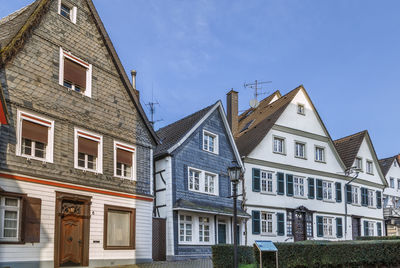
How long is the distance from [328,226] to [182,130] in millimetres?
14087

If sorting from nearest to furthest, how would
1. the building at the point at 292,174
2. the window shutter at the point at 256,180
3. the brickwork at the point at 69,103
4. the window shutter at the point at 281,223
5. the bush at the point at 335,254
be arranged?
the brickwork at the point at 69,103, the bush at the point at 335,254, the window shutter at the point at 256,180, the building at the point at 292,174, the window shutter at the point at 281,223

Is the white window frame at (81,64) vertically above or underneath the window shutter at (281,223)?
above

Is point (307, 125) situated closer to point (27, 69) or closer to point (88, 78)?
point (88, 78)

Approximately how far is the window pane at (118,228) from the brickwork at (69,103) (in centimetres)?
106

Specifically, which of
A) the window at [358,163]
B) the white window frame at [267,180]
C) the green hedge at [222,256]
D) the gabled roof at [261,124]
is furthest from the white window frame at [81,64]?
the window at [358,163]

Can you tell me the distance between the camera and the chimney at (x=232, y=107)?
33938mm

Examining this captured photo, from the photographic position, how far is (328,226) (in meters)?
34.6

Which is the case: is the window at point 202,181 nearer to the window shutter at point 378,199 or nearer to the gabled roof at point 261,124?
the gabled roof at point 261,124

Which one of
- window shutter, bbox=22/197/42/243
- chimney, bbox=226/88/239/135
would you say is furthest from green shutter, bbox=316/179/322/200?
window shutter, bbox=22/197/42/243

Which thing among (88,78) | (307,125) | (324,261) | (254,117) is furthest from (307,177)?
(88,78)

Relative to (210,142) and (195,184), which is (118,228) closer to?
(195,184)

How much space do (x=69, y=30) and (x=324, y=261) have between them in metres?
12.8

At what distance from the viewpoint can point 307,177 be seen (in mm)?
33750

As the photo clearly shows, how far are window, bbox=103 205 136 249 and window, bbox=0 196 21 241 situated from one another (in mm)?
4123
